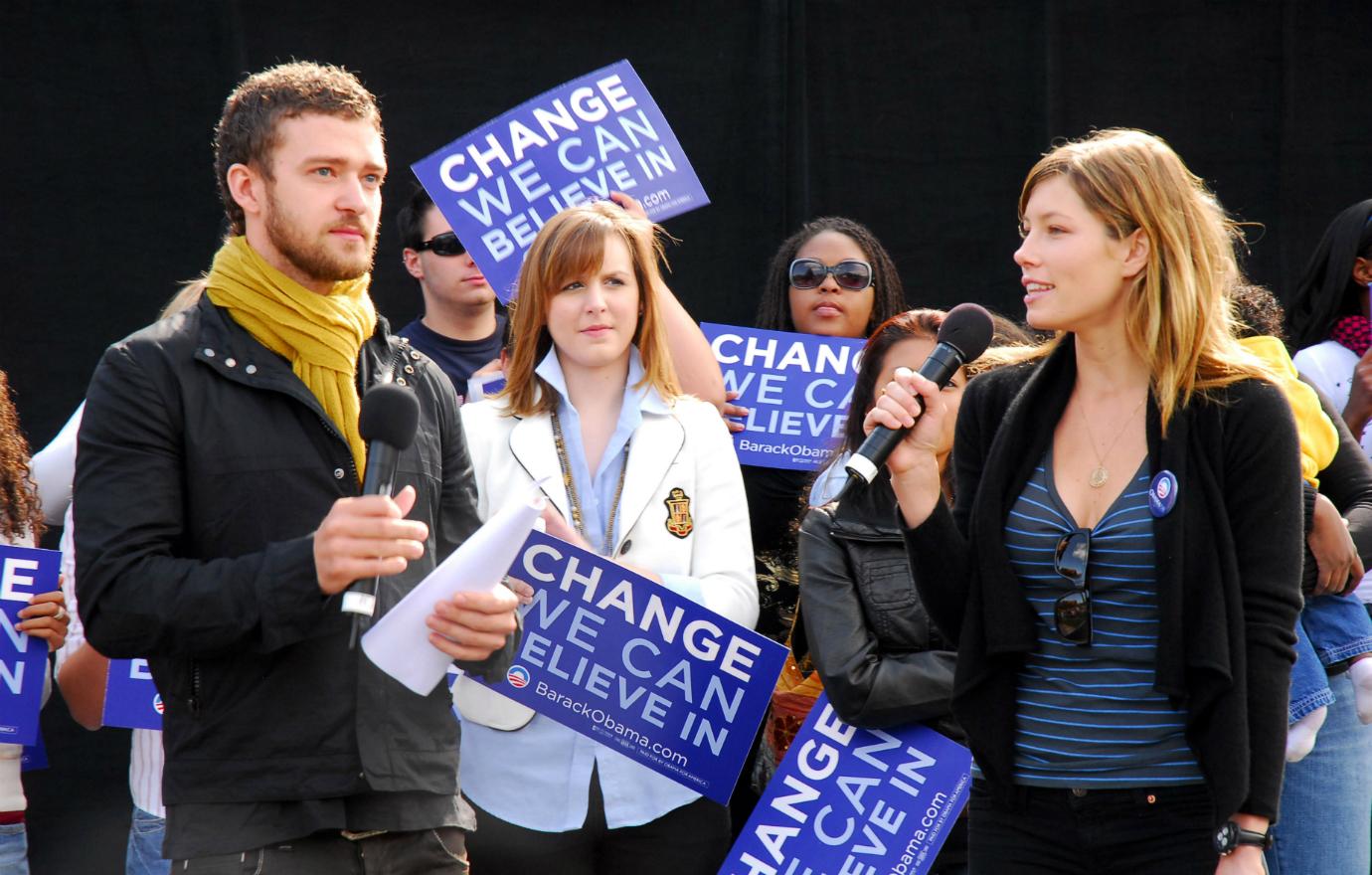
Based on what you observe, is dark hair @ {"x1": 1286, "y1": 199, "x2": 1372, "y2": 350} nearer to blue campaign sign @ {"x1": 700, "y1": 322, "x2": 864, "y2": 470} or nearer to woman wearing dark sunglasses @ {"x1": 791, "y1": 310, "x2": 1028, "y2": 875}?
blue campaign sign @ {"x1": 700, "y1": 322, "x2": 864, "y2": 470}

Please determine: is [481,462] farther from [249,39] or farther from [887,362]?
[249,39]

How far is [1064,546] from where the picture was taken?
2.52 m

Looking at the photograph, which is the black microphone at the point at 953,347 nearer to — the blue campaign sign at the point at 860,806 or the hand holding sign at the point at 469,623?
the hand holding sign at the point at 469,623

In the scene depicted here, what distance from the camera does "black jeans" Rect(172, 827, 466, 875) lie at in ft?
Answer: 7.87

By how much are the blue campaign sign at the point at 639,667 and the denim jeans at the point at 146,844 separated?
3.51ft

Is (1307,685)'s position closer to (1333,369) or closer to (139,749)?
Answer: (1333,369)

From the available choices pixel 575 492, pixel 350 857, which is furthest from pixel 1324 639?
pixel 350 857

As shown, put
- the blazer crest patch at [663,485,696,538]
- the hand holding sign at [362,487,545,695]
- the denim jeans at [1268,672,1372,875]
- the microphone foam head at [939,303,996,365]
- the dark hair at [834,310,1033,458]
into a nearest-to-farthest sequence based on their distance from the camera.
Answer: the hand holding sign at [362,487,545,695] → the microphone foam head at [939,303,996,365] → the denim jeans at [1268,672,1372,875] → the blazer crest patch at [663,485,696,538] → the dark hair at [834,310,1033,458]

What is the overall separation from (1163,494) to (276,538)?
1.42m

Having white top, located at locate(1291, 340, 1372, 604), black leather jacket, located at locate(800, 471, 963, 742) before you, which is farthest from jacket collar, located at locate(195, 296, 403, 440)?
white top, located at locate(1291, 340, 1372, 604)

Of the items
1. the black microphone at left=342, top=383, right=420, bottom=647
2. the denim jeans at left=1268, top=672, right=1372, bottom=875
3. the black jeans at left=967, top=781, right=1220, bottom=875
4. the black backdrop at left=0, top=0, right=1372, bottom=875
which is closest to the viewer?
the black microphone at left=342, top=383, right=420, bottom=647

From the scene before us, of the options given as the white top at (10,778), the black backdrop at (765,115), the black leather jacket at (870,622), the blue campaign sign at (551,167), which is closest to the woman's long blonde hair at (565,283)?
the blue campaign sign at (551,167)

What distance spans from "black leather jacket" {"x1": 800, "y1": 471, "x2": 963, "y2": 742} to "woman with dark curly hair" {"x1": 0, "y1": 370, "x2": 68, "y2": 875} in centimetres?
171

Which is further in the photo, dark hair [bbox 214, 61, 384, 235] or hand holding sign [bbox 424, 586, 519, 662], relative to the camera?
dark hair [bbox 214, 61, 384, 235]
